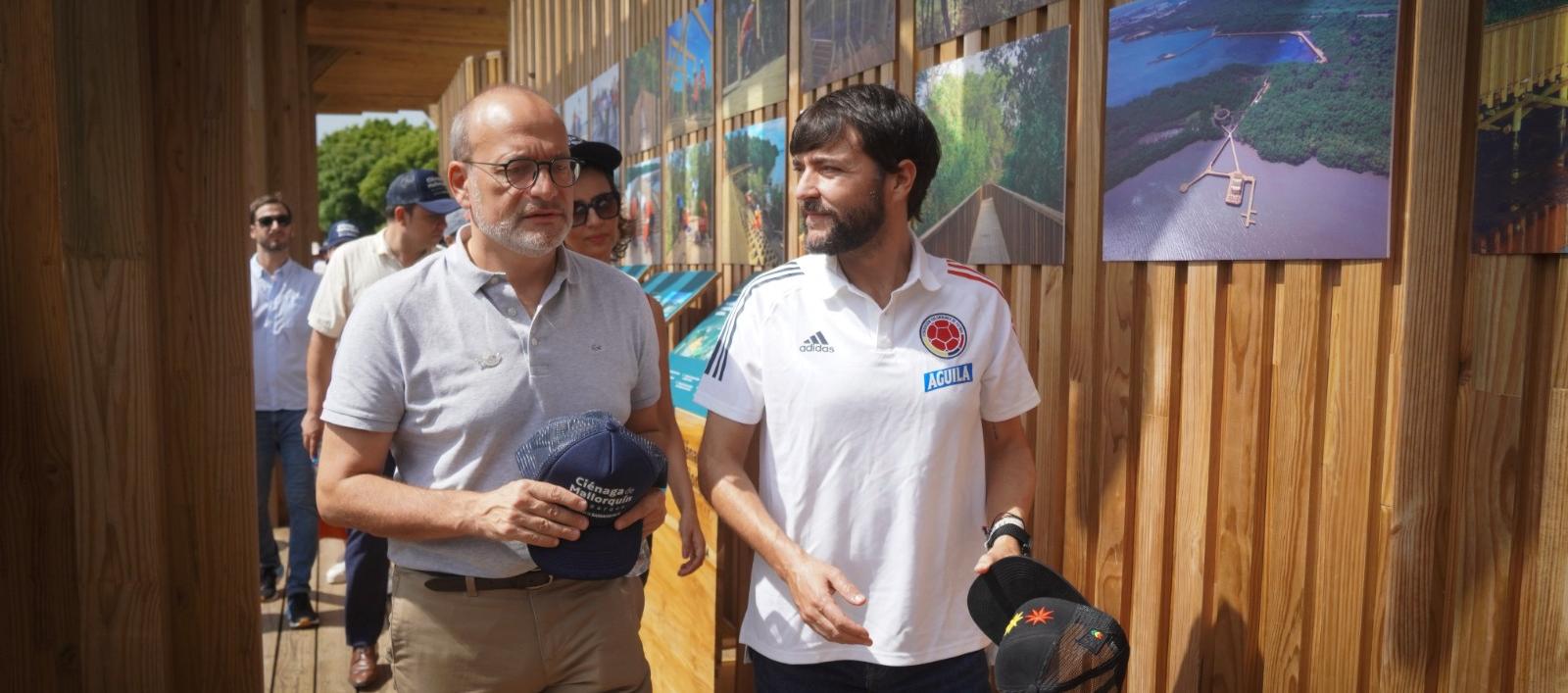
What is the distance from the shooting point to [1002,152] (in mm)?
3414

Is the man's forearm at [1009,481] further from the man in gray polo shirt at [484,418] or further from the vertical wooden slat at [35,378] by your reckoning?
the vertical wooden slat at [35,378]

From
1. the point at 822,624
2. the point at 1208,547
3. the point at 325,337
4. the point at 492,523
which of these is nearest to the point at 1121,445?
the point at 1208,547

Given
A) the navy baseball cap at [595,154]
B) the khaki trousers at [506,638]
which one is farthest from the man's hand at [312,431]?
the khaki trousers at [506,638]

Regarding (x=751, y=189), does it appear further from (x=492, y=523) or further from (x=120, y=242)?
(x=492, y=523)

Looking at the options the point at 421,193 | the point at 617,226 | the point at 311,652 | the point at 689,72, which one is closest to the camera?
the point at 617,226

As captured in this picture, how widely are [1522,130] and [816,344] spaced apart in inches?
48.8

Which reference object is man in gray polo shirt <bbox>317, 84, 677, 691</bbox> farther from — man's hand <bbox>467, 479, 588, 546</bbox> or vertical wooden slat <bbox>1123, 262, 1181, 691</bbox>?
vertical wooden slat <bbox>1123, 262, 1181, 691</bbox>

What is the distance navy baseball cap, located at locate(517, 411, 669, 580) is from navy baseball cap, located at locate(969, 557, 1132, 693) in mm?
649

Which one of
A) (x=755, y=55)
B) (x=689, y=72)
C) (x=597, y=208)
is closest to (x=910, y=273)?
(x=597, y=208)

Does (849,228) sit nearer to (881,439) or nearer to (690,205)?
(881,439)

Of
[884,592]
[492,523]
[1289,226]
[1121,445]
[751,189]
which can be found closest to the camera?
[492,523]

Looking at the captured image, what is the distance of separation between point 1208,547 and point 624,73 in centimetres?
633

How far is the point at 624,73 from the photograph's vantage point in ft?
26.9

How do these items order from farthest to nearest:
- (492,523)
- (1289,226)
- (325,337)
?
(325,337) < (1289,226) < (492,523)
